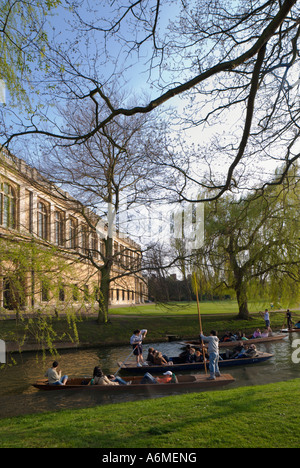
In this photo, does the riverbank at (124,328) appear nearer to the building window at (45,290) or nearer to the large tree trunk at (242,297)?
the large tree trunk at (242,297)

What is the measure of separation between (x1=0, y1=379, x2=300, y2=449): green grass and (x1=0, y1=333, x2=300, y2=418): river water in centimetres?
137

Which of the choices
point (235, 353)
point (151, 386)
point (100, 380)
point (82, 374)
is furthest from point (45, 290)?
point (235, 353)

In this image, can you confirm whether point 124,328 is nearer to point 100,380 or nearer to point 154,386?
Answer: point 100,380

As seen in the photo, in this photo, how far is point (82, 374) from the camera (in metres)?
14.0

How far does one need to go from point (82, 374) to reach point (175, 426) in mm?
9049

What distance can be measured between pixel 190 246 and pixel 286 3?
1854 centimetres

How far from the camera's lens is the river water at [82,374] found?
9.78m

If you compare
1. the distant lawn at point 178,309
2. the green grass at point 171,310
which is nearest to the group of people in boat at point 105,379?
the distant lawn at point 178,309

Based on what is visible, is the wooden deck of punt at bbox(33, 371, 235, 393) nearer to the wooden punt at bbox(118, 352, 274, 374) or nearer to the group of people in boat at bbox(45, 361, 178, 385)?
the group of people in boat at bbox(45, 361, 178, 385)

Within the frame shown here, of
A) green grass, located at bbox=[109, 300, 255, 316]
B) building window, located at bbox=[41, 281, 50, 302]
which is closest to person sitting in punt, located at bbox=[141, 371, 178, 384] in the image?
building window, located at bbox=[41, 281, 50, 302]

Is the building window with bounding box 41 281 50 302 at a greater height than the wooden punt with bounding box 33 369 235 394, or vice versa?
the building window with bounding box 41 281 50 302

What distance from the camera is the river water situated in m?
9.78
